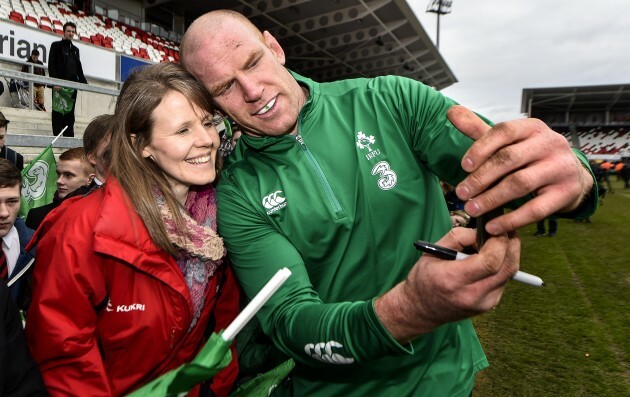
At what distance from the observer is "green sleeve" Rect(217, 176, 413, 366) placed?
100 cm

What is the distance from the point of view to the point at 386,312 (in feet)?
3.13

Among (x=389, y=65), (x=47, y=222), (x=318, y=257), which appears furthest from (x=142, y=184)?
(x=389, y=65)

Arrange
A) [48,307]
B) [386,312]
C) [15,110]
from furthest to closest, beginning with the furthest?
[15,110], [48,307], [386,312]

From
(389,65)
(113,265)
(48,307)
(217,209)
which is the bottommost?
(48,307)

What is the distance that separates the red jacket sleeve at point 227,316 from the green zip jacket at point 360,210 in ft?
0.98

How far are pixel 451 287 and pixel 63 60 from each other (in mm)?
8719

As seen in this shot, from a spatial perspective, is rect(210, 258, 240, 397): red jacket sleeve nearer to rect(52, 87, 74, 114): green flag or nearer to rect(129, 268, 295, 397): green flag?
rect(129, 268, 295, 397): green flag

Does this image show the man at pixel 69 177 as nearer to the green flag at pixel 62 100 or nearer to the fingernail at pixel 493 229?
the fingernail at pixel 493 229

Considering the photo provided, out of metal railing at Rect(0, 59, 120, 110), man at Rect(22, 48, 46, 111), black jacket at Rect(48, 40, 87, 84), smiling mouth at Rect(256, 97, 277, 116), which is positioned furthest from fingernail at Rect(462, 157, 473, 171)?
man at Rect(22, 48, 46, 111)

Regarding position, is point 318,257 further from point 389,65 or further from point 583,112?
point 583,112

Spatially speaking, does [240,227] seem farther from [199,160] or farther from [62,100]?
[62,100]

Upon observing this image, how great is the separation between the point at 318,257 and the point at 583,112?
49.6 m

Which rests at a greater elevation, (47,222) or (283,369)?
(47,222)

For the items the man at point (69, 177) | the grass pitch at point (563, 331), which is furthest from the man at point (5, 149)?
the grass pitch at point (563, 331)
